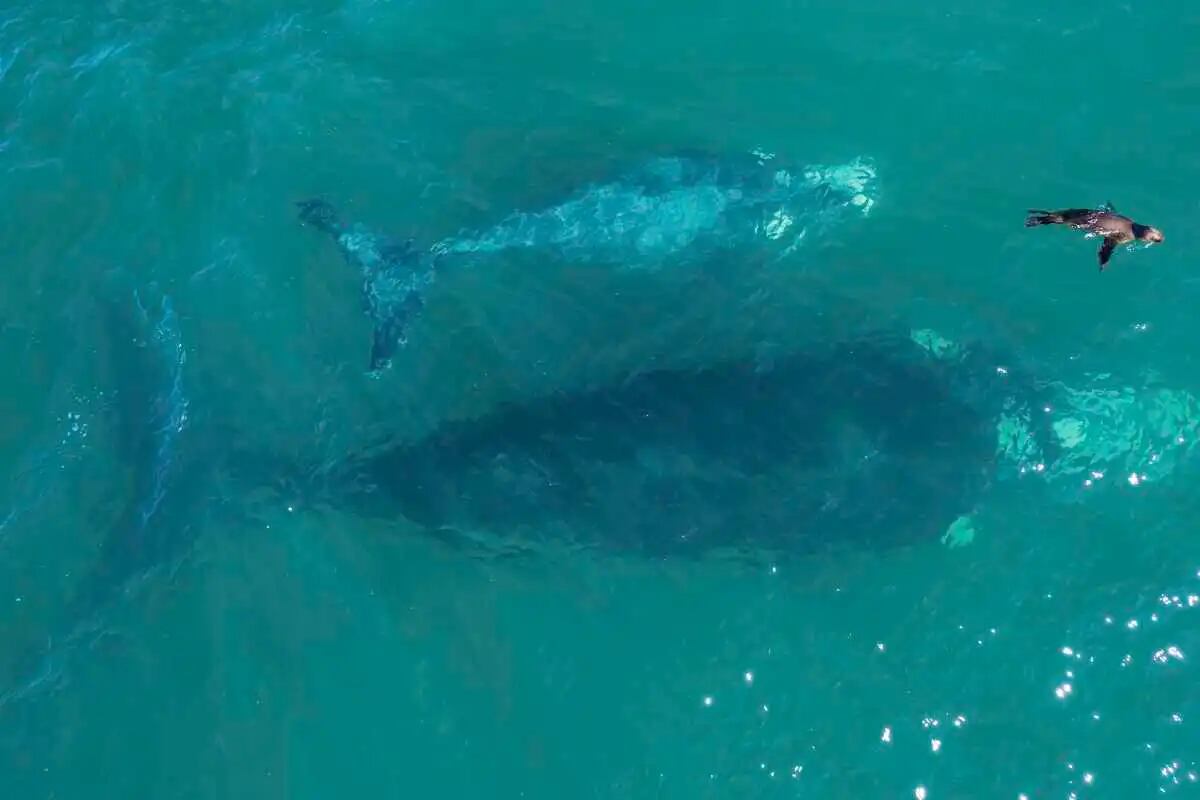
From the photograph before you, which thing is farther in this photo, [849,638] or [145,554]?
[145,554]

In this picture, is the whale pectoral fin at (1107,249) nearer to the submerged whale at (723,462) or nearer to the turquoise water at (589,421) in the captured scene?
the turquoise water at (589,421)

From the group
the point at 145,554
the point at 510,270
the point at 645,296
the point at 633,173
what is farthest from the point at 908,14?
the point at 145,554

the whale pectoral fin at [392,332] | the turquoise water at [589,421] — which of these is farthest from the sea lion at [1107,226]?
the whale pectoral fin at [392,332]

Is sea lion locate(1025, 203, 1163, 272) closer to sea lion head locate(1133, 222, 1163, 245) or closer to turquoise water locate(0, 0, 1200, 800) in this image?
sea lion head locate(1133, 222, 1163, 245)

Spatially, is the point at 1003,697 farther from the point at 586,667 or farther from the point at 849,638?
the point at 586,667

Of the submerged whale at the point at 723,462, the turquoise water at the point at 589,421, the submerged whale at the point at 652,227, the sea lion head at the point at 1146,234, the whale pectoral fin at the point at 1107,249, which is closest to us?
the turquoise water at the point at 589,421

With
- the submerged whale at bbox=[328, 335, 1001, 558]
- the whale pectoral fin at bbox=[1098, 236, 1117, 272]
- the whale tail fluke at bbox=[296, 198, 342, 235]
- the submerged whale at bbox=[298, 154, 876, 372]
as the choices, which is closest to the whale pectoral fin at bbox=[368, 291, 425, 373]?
the submerged whale at bbox=[298, 154, 876, 372]
